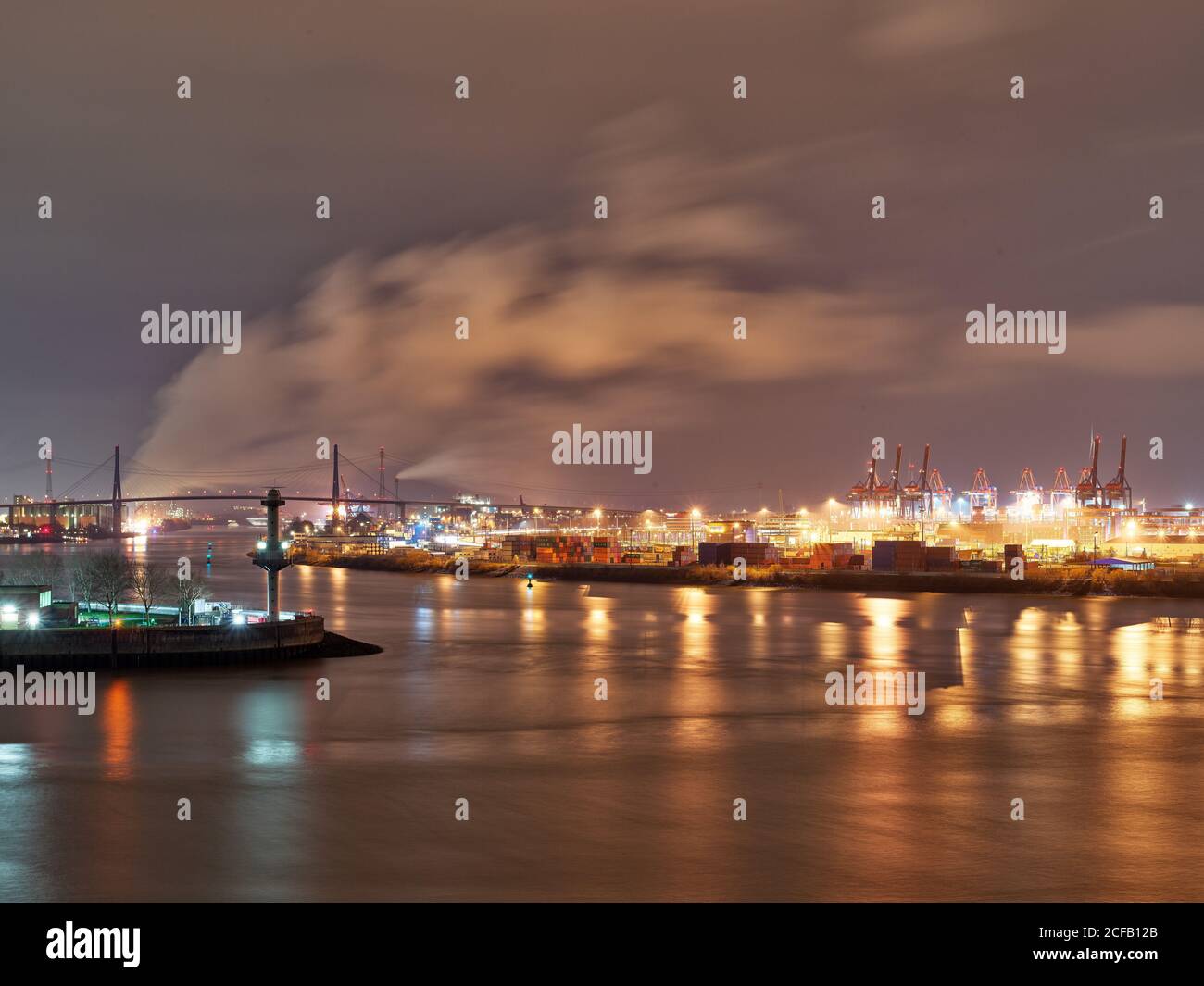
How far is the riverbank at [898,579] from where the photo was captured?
31609mm

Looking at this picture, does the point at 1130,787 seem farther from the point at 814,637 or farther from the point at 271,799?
the point at 814,637

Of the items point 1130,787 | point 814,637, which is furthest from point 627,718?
point 814,637

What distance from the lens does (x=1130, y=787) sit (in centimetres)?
840

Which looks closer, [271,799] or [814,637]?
[271,799]

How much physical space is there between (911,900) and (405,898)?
101 inches

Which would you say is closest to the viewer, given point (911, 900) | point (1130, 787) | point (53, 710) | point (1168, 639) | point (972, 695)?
point (911, 900)
